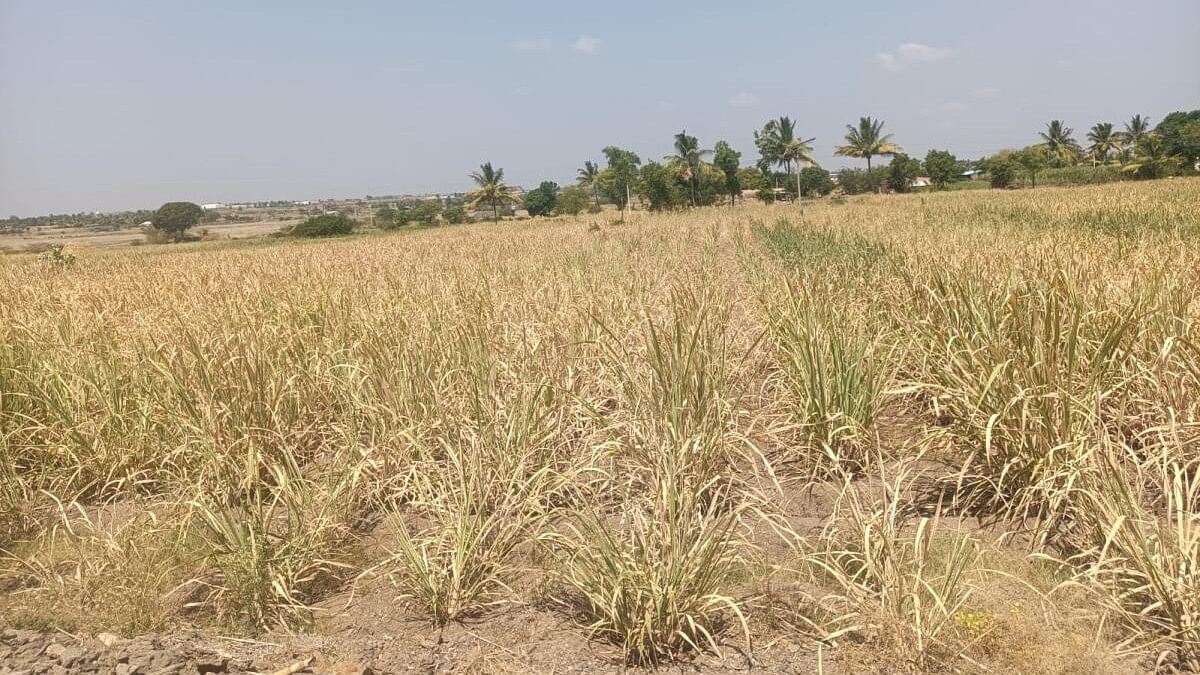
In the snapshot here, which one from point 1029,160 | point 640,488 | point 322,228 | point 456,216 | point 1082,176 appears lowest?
point 640,488

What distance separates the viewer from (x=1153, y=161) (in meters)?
38.0

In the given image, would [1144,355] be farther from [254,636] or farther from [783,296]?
[254,636]

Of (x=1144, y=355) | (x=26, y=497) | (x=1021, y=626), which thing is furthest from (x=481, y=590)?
(x=1144, y=355)

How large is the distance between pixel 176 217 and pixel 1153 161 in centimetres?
7957

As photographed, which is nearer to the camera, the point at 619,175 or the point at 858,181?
the point at 619,175

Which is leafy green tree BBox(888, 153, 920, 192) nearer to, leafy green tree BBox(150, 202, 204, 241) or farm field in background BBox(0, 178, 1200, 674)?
farm field in background BBox(0, 178, 1200, 674)

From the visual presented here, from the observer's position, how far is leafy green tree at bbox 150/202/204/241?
200ft

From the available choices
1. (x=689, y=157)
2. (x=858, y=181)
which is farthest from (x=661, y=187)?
(x=858, y=181)

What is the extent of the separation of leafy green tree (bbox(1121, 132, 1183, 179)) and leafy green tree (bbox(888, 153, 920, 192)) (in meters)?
19.1

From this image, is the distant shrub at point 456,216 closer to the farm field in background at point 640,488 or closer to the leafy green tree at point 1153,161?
the leafy green tree at point 1153,161

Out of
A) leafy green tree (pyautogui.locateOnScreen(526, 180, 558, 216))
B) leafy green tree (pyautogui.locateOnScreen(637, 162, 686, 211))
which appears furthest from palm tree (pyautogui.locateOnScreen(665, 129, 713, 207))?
leafy green tree (pyautogui.locateOnScreen(526, 180, 558, 216))

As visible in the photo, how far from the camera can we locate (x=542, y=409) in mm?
3078

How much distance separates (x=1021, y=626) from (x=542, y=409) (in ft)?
6.58

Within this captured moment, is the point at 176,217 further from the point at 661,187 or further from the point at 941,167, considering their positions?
the point at 941,167
